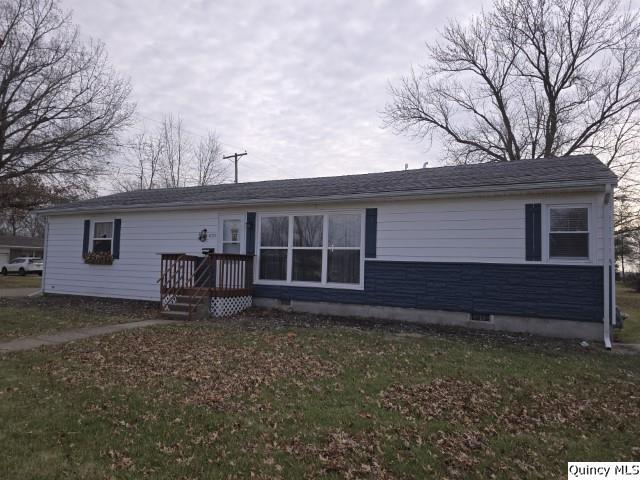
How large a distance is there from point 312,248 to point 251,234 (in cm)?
182

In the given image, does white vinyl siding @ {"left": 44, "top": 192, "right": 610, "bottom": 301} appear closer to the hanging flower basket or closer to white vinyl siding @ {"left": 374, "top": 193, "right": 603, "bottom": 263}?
white vinyl siding @ {"left": 374, "top": 193, "right": 603, "bottom": 263}

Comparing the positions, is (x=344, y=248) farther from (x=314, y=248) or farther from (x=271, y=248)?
(x=271, y=248)

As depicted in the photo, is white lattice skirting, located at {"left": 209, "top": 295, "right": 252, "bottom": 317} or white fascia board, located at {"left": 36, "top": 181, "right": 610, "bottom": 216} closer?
white fascia board, located at {"left": 36, "top": 181, "right": 610, "bottom": 216}

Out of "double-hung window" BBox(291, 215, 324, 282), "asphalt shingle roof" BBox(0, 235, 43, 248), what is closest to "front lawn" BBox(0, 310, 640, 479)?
"double-hung window" BBox(291, 215, 324, 282)

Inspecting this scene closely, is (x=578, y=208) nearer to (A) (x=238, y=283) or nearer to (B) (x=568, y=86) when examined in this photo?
(A) (x=238, y=283)

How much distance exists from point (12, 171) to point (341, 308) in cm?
1706

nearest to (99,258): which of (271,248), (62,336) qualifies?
(271,248)

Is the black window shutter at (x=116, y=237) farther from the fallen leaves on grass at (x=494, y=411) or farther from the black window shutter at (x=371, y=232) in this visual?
the fallen leaves on grass at (x=494, y=411)

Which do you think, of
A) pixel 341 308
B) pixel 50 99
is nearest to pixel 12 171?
pixel 50 99

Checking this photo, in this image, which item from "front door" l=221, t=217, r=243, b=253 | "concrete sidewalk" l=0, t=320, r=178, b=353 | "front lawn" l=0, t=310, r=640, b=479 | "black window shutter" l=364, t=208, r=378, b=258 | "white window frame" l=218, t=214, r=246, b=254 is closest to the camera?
"front lawn" l=0, t=310, r=640, b=479

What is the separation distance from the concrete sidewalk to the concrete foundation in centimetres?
331

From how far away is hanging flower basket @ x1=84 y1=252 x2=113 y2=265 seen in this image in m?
13.8

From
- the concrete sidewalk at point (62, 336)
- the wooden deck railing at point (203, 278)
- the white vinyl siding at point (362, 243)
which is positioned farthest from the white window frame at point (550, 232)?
the concrete sidewalk at point (62, 336)

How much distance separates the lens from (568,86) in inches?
947
